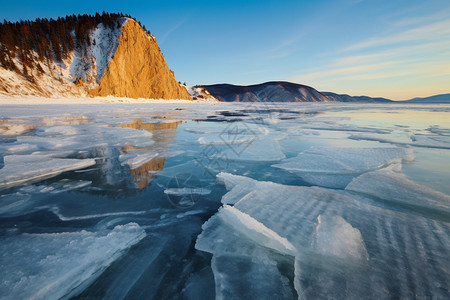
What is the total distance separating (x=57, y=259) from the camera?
3.76ft

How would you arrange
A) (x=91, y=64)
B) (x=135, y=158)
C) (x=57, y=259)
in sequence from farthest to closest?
(x=91, y=64), (x=135, y=158), (x=57, y=259)

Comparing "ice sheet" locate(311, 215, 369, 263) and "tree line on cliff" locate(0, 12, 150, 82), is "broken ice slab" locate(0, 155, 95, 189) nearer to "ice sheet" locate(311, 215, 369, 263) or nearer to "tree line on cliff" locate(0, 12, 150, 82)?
"ice sheet" locate(311, 215, 369, 263)

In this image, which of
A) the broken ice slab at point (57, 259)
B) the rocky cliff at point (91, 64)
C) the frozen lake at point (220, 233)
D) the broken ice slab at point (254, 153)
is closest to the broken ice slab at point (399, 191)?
the frozen lake at point (220, 233)

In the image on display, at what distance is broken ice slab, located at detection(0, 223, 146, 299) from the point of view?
0.98 metres

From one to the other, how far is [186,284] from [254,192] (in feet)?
3.49

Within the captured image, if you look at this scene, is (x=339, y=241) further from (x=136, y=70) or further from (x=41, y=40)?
(x=136, y=70)

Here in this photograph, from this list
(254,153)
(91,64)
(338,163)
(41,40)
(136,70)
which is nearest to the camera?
(338,163)

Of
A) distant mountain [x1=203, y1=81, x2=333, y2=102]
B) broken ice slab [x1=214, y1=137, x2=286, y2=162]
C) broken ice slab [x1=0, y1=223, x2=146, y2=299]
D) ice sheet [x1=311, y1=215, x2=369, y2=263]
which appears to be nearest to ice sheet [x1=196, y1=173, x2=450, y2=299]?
ice sheet [x1=311, y1=215, x2=369, y2=263]

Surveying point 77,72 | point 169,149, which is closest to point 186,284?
point 169,149

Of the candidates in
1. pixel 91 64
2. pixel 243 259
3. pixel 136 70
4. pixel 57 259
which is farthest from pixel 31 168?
pixel 136 70

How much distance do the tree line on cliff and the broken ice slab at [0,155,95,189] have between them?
3227cm

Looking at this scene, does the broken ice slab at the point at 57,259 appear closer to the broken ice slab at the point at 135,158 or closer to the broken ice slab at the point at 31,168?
the broken ice slab at the point at 31,168

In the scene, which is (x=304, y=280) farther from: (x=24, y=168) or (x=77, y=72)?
(x=77, y=72)

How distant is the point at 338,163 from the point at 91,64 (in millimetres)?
38779
